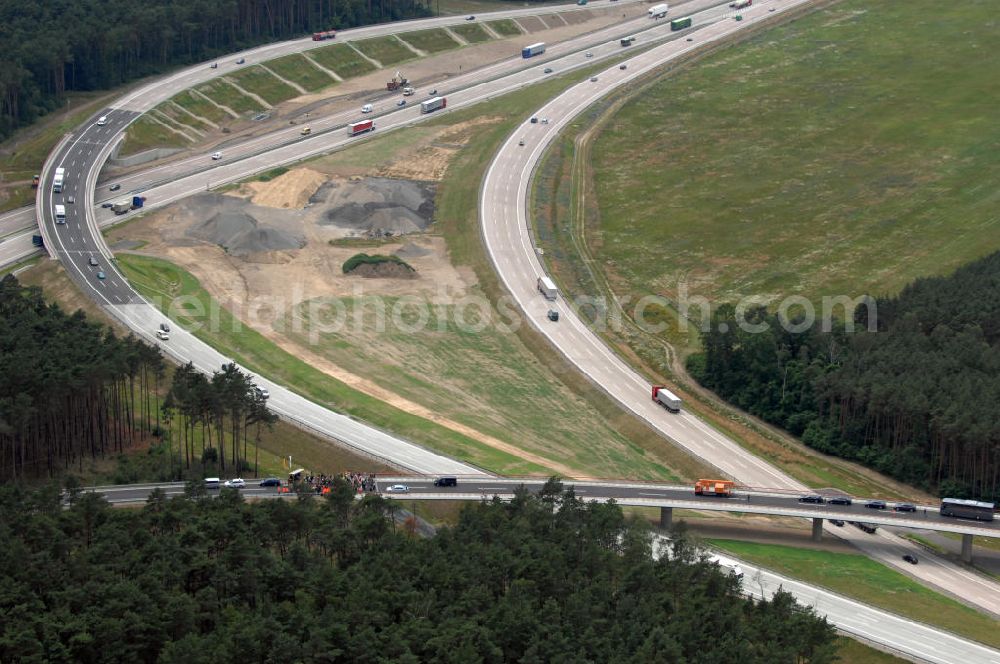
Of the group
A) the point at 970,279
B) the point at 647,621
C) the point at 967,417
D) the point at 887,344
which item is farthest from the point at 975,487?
the point at 647,621

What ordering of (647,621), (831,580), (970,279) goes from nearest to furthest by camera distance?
(647,621), (831,580), (970,279)

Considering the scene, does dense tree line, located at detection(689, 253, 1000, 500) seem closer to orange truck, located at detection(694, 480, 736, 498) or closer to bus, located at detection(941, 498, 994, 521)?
bus, located at detection(941, 498, 994, 521)

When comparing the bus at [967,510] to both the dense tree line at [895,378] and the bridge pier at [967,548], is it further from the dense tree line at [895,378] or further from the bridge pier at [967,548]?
the dense tree line at [895,378]

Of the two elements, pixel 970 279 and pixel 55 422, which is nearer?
pixel 55 422

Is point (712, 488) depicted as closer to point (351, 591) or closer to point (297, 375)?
point (351, 591)

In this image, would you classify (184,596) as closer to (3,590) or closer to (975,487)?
(3,590)

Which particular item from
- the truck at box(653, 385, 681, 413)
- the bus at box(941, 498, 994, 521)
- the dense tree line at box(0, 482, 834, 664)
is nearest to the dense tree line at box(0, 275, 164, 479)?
the dense tree line at box(0, 482, 834, 664)
